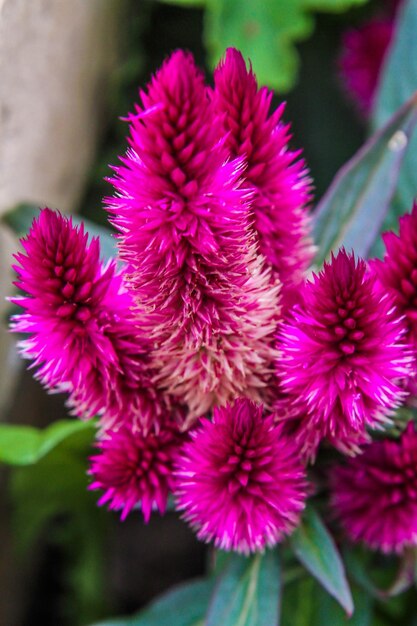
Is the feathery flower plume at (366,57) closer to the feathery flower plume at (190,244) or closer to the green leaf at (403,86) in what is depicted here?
the green leaf at (403,86)

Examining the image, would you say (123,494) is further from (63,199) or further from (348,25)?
(348,25)

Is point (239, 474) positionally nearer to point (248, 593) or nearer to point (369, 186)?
point (248, 593)

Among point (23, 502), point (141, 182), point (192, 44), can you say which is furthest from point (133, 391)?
point (192, 44)

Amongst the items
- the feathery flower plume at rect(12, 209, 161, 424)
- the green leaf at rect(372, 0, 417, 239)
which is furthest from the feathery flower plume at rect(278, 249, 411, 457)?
the green leaf at rect(372, 0, 417, 239)

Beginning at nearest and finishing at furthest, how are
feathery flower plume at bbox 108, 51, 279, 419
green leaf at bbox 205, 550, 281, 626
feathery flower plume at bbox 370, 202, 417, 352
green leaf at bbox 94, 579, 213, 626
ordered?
feathery flower plume at bbox 108, 51, 279, 419 → feathery flower plume at bbox 370, 202, 417, 352 → green leaf at bbox 205, 550, 281, 626 → green leaf at bbox 94, 579, 213, 626

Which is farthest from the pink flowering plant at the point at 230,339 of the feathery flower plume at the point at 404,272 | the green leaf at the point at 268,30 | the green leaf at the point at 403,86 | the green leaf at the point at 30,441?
the green leaf at the point at 268,30

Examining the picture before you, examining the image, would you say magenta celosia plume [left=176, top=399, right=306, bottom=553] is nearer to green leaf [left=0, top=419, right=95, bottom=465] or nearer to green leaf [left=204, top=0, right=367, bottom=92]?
green leaf [left=0, top=419, right=95, bottom=465]

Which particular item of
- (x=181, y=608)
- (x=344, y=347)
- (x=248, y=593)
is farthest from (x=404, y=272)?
(x=181, y=608)
